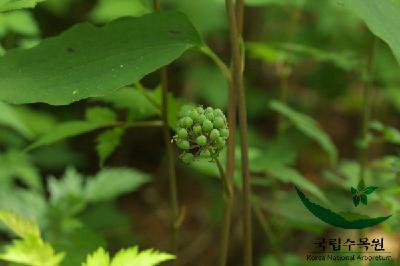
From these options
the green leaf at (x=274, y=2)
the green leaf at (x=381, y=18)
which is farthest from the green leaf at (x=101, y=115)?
the green leaf at (x=381, y=18)

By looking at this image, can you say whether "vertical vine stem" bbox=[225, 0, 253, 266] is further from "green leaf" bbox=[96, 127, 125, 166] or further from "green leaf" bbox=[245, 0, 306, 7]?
"green leaf" bbox=[245, 0, 306, 7]

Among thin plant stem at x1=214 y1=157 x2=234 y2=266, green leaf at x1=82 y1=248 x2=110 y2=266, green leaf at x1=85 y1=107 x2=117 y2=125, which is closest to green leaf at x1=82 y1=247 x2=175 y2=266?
green leaf at x1=82 y1=248 x2=110 y2=266

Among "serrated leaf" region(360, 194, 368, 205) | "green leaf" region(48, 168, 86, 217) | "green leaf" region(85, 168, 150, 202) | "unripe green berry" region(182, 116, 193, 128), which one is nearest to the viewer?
"unripe green berry" region(182, 116, 193, 128)

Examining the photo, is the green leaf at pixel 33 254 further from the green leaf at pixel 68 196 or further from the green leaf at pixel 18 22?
the green leaf at pixel 18 22

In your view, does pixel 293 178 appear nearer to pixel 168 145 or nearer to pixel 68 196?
pixel 168 145

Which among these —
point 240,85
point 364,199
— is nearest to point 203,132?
point 240,85

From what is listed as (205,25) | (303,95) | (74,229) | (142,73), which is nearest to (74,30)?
(142,73)

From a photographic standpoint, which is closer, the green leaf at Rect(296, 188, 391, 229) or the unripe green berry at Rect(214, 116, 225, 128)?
the unripe green berry at Rect(214, 116, 225, 128)
